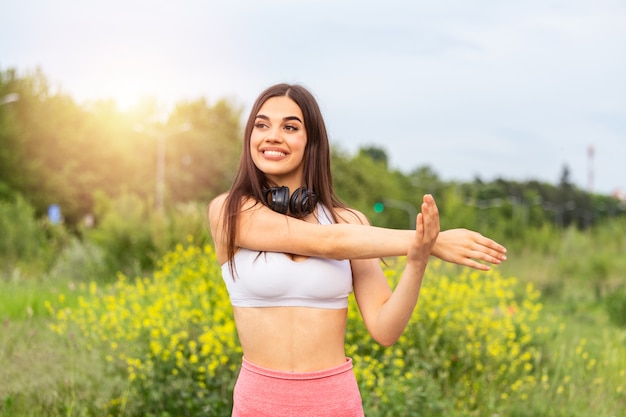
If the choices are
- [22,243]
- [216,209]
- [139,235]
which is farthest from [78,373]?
[22,243]

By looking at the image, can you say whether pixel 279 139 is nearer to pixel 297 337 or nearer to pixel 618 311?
pixel 297 337

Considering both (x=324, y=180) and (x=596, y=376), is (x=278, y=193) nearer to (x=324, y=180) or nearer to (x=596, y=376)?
(x=324, y=180)

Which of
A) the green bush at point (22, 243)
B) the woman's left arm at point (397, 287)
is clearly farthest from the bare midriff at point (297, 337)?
the green bush at point (22, 243)

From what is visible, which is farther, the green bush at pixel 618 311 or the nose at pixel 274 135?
the green bush at pixel 618 311

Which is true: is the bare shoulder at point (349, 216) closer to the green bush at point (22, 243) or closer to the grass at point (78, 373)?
the grass at point (78, 373)

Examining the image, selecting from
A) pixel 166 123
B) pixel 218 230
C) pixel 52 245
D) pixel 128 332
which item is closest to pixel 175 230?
pixel 52 245

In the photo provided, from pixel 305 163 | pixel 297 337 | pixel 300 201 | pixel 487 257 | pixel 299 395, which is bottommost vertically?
pixel 299 395

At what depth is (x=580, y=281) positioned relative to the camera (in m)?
18.7

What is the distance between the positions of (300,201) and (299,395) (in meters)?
0.60

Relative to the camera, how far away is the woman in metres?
2.42

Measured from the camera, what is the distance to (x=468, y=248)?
7.36ft

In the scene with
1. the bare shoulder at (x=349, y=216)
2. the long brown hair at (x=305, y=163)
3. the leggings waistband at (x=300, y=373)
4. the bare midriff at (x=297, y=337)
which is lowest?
the leggings waistband at (x=300, y=373)

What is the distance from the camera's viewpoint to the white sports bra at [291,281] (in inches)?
96.5

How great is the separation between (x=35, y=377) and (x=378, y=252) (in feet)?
14.1
